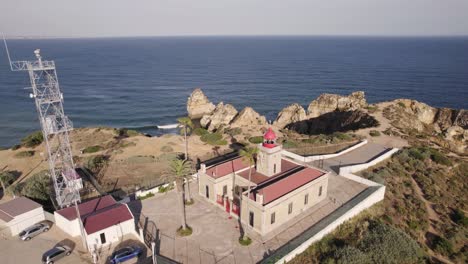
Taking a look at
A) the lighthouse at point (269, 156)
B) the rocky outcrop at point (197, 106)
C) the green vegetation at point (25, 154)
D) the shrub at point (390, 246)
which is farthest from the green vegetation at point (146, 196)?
the rocky outcrop at point (197, 106)

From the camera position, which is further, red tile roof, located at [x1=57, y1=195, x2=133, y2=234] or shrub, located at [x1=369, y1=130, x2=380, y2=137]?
shrub, located at [x1=369, y1=130, x2=380, y2=137]

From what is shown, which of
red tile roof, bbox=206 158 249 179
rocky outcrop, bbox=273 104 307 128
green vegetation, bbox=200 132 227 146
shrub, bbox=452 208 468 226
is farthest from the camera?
rocky outcrop, bbox=273 104 307 128

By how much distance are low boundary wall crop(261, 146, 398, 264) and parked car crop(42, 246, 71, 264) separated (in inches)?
695

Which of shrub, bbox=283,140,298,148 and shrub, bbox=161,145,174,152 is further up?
shrub, bbox=283,140,298,148

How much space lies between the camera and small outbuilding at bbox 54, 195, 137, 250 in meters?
27.7

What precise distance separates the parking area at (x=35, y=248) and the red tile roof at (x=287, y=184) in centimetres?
1733

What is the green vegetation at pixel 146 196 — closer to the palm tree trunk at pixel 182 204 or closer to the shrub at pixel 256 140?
the palm tree trunk at pixel 182 204

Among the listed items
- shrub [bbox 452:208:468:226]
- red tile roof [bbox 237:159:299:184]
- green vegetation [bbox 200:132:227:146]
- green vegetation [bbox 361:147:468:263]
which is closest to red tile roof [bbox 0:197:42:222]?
red tile roof [bbox 237:159:299:184]

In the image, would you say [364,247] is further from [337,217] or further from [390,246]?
[337,217]

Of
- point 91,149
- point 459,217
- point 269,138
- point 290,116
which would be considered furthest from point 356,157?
point 91,149

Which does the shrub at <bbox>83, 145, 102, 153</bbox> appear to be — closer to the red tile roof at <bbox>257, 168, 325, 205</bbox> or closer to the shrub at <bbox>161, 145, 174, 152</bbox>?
the shrub at <bbox>161, 145, 174, 152</bbox>

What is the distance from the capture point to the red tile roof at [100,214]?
2816cm

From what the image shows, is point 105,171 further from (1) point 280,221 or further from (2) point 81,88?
(2) point 81,88

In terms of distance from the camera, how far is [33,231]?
29.6 m
